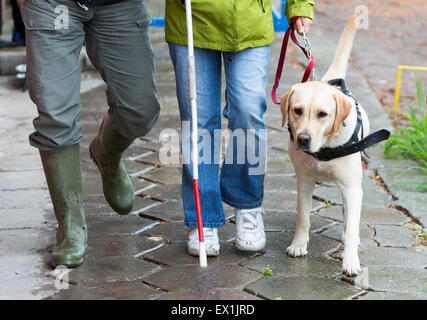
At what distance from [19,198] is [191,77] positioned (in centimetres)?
176

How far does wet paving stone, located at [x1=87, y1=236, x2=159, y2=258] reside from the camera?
145 inches

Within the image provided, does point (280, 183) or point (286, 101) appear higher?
point (286, 101)

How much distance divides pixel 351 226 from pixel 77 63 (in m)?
1.54

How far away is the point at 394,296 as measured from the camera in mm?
3211

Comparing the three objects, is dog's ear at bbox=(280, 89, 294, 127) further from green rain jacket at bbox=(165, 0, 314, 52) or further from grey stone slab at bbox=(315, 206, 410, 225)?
grey stone slab at bbox=(315, 206, 410, 225)

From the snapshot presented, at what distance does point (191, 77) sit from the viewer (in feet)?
10.7

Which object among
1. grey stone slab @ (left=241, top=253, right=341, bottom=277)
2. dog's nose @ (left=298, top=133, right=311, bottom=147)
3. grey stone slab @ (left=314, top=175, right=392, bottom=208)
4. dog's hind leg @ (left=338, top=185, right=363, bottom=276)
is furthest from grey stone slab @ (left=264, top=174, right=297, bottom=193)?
dog's nose @ (left=298, top=133, right=311, bottom=147)

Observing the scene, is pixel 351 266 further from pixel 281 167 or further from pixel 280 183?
pixel 281 167

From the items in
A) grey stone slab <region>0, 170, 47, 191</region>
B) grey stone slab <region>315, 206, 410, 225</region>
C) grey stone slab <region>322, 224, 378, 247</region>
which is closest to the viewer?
grey stone slab <region>322, 224, 378, 247</region>

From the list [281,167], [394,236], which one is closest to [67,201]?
[394,236]

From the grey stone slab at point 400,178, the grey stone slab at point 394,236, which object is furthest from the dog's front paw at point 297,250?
the grey stone slab at point 400,178

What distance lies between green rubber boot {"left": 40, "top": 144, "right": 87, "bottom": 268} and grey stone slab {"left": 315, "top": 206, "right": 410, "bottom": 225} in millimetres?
1483
